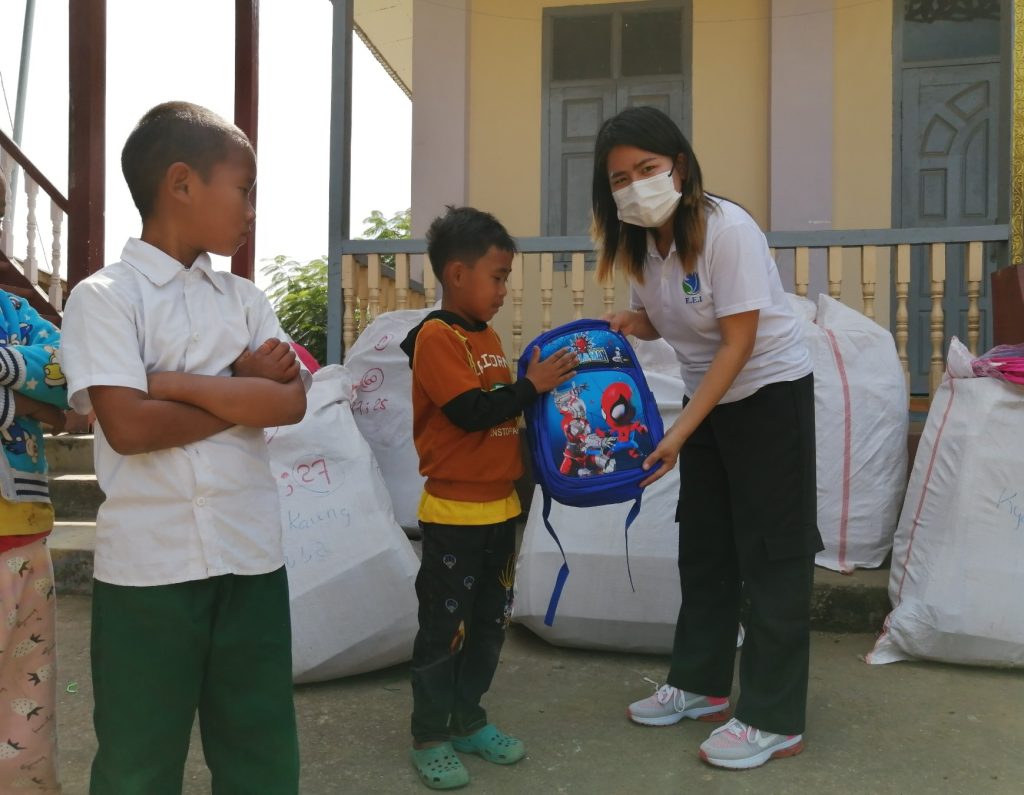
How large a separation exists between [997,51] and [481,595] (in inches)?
205

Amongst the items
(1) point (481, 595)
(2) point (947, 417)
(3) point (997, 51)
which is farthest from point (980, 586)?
(3) point (997, 51)

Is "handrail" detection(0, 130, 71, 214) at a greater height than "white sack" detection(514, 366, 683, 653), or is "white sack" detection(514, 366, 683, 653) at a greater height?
"handrail" detection(0, 130, 71, 214)

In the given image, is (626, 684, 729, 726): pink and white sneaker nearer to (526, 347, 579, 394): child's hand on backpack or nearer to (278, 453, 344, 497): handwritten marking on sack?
(526, 347, 579, 394): child's hand on backpack

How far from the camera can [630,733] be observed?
7.62ft

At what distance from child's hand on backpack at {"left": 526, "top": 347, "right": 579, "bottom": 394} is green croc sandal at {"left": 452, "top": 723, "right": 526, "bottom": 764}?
85 cm

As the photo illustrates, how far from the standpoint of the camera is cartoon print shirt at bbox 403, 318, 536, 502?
1.99m

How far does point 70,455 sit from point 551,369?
143 inches

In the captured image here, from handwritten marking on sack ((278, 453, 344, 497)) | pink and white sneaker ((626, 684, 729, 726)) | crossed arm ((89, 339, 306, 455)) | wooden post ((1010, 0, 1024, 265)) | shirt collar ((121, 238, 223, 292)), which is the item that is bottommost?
pink and white sneaker ((626, 684, 729, 726))

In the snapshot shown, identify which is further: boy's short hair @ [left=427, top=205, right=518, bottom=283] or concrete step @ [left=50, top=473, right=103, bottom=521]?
concrete step @ [left=50, top=473, right=103, bottom=521]

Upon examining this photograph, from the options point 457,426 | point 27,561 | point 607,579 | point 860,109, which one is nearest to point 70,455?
point 607,579

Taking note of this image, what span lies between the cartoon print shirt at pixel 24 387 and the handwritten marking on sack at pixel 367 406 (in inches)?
76.0

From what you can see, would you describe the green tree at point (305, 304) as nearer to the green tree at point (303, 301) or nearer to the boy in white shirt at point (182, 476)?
the green tree at point (303, 301)

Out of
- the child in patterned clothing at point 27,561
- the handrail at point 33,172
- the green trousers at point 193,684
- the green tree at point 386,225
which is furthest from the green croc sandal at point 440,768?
the green tree at point 386,225

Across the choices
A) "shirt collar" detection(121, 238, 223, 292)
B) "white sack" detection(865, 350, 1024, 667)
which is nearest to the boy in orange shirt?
"shirt collar" detection(121, 238, 223, 292)
